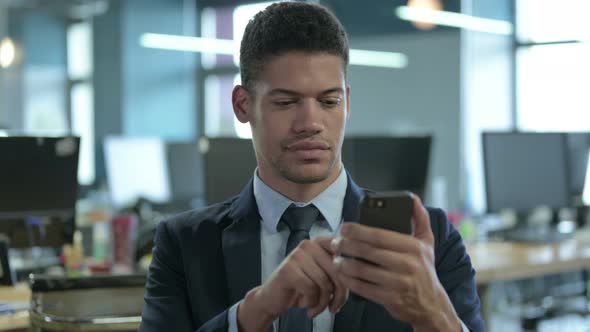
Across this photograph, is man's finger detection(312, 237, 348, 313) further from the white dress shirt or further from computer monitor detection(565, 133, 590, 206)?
computer monitor detection(565, 133, 590, 206)

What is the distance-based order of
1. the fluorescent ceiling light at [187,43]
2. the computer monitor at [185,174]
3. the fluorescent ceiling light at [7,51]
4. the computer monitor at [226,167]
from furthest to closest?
the fluorescent ceiling light at [187,43] < the fluorescent ceiling light at [7,51] < the computer monitor at [185,174] < the computer monitor at [226,167]

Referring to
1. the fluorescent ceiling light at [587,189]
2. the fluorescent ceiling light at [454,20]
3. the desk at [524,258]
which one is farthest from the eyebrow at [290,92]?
the fluorescent ceiling light at [454,20]

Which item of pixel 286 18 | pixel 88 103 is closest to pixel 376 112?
pixel 88 103

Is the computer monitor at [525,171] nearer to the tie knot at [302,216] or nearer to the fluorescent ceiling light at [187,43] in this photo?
the tie knot at [302,216]

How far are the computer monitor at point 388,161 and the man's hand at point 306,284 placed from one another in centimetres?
246

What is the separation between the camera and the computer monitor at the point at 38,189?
311 centimetres

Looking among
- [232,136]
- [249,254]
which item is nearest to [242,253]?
[249,254]

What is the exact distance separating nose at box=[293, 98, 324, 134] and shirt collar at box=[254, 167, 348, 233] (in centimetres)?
16

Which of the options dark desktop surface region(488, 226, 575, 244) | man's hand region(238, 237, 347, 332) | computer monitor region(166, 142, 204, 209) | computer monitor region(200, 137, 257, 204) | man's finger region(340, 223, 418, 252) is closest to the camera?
man's finger region(340, 223, 418, 252)

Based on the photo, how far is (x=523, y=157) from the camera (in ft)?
14.7

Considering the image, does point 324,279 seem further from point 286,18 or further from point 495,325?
point 495,325

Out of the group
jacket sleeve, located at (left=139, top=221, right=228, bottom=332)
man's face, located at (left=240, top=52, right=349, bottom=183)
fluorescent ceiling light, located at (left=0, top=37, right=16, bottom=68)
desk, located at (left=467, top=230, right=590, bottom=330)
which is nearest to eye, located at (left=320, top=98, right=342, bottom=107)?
man's face, located at (left=240, top=52, right=349, bottom=183)

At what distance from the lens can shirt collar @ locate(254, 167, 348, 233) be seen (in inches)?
57.7

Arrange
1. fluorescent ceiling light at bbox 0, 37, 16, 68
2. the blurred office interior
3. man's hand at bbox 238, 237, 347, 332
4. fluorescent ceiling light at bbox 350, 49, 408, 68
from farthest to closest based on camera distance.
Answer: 1. fluorescent ceiling light at bbox 0, 37, 16, 68
2. fluorescent ceiling light at bbox 350, 49, 408, 68
3. the blurred office interior
4. man's hand at bbox 238, 237, 347, 332
